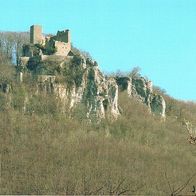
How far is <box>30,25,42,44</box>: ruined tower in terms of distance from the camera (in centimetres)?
8938

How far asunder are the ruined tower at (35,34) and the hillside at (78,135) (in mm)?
3198

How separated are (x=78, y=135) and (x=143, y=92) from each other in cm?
→ 1557

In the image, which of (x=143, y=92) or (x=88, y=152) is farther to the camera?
(x=143, y=92)

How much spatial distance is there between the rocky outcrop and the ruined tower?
11134mm

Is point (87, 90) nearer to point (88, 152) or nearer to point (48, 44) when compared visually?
point (48, 44)

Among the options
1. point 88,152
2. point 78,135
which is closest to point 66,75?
point 78,135

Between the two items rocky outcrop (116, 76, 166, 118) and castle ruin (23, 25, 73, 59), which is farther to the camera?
rocky outcrop (116, 76, 166, 118)

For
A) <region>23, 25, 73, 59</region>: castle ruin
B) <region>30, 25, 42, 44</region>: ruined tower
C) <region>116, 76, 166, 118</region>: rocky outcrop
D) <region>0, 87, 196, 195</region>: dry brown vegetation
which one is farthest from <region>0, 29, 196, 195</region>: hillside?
<region>116, 76, 166, 118</region>: rocky outcrop

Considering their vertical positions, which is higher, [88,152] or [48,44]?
[48,44]

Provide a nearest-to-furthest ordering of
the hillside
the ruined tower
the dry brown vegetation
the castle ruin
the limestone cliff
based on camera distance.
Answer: the dry brown vegetation, the hillside, the limestone cliff, the castle ruin, the ruined tower

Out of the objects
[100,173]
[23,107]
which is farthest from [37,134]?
[100,173]

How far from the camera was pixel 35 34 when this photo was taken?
8956cm

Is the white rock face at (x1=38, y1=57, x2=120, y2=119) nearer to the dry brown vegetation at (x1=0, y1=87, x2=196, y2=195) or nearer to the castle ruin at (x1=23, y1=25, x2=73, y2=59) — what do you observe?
the dry brown vegetation at (x1=0, y1=87, x2=196, y2=195)

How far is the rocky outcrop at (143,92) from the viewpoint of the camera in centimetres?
9788
